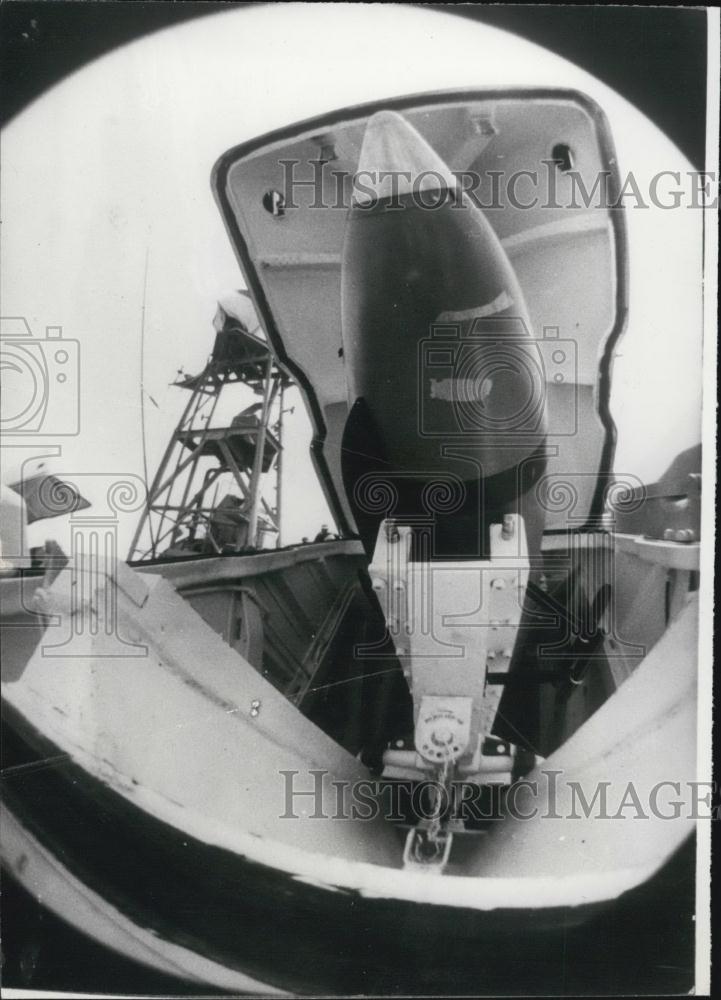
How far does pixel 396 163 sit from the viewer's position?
190 centimetres

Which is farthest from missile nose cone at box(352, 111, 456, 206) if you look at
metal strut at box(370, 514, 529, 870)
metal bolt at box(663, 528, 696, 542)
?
metal bolt at box(663, 528, 696, 542)

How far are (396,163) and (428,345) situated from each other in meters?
0.43

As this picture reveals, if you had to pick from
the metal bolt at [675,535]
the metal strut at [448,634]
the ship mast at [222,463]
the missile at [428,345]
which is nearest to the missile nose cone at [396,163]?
the missile at [428,345]

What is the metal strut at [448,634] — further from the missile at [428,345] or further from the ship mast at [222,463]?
the ship mast at [222,463]

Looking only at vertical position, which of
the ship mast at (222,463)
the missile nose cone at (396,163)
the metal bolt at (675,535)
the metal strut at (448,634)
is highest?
the missile nose cone at (396,163)

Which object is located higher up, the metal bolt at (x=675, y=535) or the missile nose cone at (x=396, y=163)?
the missile nose cone at (x=396, y=163)

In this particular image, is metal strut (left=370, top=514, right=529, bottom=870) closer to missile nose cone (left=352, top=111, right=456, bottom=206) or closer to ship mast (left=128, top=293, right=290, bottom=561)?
ship mast (left=128, top=293, right=290, bottom=561)

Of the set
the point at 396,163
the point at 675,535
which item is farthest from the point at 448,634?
the point at 396,163

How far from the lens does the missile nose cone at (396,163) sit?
1.90 m

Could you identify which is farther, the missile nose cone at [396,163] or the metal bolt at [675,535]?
the metal bolt at [675,535]

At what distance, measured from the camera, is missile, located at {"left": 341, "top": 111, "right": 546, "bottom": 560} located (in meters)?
1.91

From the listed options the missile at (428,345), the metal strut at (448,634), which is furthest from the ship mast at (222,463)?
the metal strut at (448,634)

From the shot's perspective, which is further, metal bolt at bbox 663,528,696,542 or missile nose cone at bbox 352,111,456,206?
metal bolt at bbox 663,528,696,542

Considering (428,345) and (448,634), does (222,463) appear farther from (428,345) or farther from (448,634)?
(448,634)
